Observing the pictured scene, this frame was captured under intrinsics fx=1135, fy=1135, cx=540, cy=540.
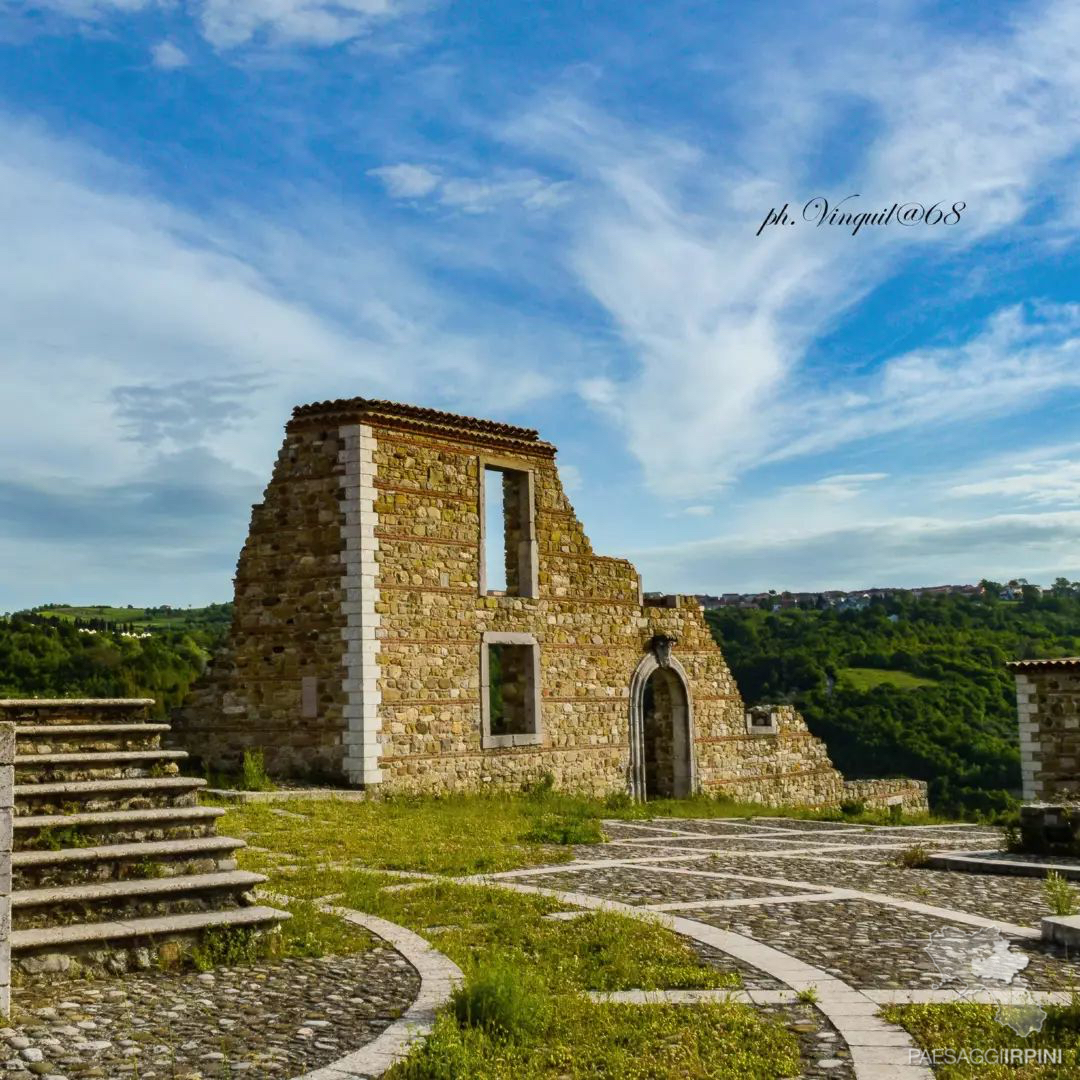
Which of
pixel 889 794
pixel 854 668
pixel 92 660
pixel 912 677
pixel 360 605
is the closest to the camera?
pixel 360 605

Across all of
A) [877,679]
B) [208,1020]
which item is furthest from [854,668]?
[208,1020]

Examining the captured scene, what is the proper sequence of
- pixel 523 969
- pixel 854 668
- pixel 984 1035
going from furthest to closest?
pixel 854 668 → pixel 523 969 → pixel 984 1035

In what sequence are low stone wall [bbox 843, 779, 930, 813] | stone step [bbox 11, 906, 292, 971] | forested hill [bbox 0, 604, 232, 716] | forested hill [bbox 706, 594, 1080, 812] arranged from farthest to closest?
forested hill [bbox 706, 594, 1080, 812]
low stone wall [bbox 843, 779, 930, 813]
forested hill [bbox 0, 604, 232, 716]
stone step [bbox 11, 906, 292, 971]

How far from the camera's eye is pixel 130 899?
6926mm

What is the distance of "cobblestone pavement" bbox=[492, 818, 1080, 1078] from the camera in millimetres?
6121

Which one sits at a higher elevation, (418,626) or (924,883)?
(418,626)

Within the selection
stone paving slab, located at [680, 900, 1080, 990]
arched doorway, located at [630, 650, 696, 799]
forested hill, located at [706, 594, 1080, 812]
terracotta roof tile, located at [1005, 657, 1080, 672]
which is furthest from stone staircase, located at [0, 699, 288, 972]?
forested hill, located at [706, 594, 1080, 812]

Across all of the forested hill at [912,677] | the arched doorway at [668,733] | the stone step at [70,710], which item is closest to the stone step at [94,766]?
the stone step at [70,710]

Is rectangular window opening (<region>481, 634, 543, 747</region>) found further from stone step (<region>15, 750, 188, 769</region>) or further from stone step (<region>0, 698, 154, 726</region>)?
stone step (<region>15, 750, 188, 769</region>)

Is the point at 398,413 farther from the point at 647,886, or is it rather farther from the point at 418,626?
the point at 647,886

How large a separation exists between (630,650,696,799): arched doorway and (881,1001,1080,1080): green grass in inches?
664

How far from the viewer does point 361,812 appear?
14773mm

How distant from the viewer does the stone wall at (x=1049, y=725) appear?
798 inches

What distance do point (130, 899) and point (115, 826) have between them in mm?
631
